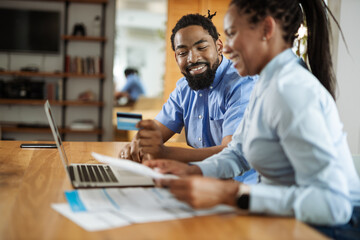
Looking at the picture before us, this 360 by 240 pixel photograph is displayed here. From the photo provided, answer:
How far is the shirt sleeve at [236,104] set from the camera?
6.02ft

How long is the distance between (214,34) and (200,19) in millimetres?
113

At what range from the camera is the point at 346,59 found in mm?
3537

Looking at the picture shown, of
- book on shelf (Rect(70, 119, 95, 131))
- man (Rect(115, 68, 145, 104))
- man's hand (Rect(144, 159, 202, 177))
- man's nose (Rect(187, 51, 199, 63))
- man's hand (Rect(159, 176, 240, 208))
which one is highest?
man's nose (Rect(187, 51, 199, 63))

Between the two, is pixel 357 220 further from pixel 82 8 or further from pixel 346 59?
pixel 82 8

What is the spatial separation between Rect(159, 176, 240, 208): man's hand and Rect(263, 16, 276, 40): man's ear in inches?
16.8

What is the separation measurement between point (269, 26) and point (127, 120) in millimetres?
593

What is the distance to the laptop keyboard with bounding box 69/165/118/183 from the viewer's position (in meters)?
1.20

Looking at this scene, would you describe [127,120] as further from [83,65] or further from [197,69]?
[83,65]

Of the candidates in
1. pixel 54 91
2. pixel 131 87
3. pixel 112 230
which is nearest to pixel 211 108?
pixel 112 230

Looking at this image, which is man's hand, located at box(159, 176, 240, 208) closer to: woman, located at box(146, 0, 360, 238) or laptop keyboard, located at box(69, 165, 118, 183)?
woman, located at box(146, 0, 360, 238)

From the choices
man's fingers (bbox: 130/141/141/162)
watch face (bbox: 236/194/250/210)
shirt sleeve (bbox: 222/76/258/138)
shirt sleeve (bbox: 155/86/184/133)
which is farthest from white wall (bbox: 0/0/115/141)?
watch face (bbox: 236/194/250/210)

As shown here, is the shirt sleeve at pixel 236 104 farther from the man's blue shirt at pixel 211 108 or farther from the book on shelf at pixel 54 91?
the book on shelf at pixel 54 91

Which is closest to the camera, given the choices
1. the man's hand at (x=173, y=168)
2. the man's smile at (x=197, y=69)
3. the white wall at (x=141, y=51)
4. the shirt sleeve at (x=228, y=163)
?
the man's hand at (x=173, y=168)

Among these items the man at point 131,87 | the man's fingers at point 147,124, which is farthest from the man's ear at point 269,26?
the man at point 131,87
